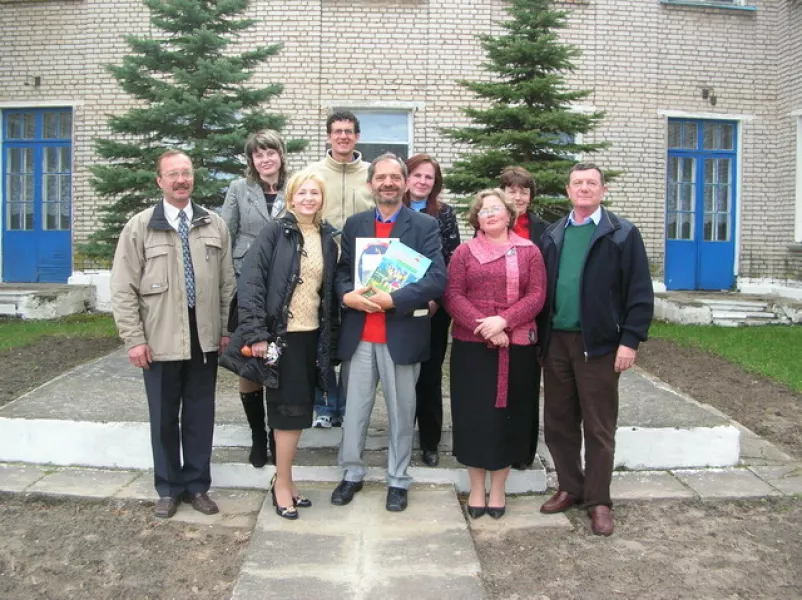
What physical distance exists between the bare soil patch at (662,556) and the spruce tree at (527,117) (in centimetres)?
486

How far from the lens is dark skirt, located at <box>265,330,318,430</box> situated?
378cm

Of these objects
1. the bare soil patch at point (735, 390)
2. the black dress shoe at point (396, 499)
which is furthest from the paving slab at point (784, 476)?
the black dress shoe at point (396, 499)

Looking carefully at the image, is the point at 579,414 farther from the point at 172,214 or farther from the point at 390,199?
the point at 172,214

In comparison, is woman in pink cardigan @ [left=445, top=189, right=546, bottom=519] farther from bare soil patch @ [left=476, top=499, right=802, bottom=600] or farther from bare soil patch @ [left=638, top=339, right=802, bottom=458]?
bare soil patch @ [left=638, top=339, right=802, bottom=458]

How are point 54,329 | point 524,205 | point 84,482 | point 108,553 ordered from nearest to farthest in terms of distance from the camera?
point 108,553, point 524,205, point 84,482, point 54,329

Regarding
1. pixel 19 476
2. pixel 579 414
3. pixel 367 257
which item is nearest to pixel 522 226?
pixel 367 257

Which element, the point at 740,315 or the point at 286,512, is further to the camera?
the point at 740,315

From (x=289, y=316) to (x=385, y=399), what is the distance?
0.68m

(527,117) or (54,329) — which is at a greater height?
(527,117)

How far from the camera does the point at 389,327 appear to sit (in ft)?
12.6

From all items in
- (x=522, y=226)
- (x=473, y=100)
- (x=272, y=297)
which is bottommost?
(x=272, y=297)

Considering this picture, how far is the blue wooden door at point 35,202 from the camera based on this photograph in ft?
39.8

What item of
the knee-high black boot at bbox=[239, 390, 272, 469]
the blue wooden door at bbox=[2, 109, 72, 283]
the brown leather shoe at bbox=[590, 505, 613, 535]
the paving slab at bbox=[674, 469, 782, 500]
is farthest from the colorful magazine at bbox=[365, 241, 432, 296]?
the blue wooden door at bbox=[2, 109, 72, 283]

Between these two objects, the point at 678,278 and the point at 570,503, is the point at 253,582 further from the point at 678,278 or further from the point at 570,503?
the point at 678,278
